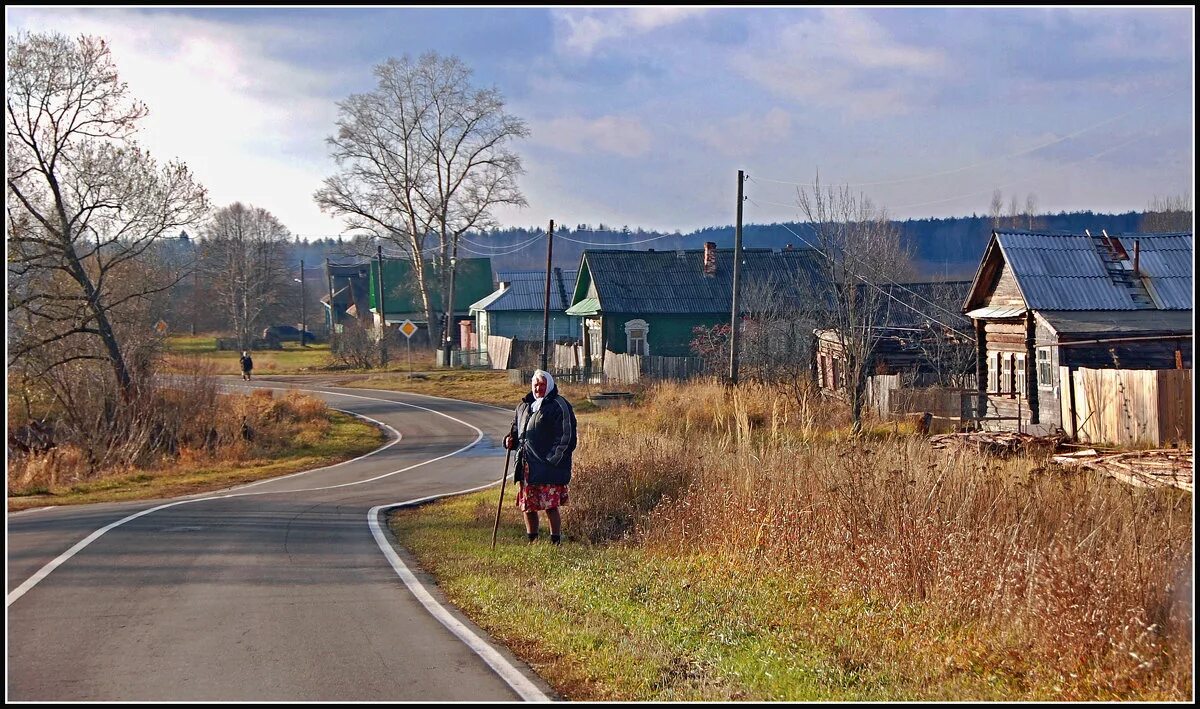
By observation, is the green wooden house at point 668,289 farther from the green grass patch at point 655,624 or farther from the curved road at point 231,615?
the green grass patch at point 655,624

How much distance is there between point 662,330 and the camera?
48812 mm

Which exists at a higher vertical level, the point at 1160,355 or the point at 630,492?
the point at 1160,355

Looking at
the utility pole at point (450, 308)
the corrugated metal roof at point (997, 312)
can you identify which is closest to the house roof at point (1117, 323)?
the corrugated metal roof at point (997, 312)

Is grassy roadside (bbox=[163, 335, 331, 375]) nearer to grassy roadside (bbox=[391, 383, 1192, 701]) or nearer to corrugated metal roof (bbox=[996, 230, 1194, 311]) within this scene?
corrugated metal roof (bbox=[996, 230, 1194, 311])

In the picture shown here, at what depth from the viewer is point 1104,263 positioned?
88.6 ft

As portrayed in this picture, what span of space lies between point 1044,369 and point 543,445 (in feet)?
64.1

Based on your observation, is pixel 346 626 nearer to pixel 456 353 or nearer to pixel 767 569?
pixel 767 569

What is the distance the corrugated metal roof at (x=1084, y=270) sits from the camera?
26.0 metres

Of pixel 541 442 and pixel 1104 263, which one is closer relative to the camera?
pixel 541 442

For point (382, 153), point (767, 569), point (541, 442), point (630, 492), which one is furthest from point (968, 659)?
point (382, 153)

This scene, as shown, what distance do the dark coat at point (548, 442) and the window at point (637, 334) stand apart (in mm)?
37411

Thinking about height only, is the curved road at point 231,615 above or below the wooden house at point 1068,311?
below

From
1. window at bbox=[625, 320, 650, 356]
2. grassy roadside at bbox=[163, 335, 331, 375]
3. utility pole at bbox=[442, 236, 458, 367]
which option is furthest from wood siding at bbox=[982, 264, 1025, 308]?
utility pole at bbox=[442, 236, 458, 367]

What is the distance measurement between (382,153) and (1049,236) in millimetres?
40293
